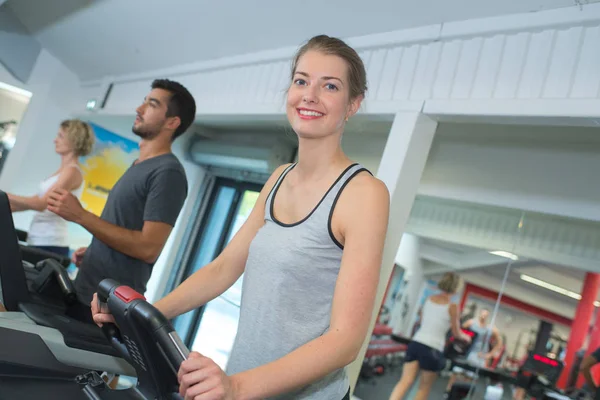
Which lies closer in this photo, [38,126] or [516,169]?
[516,169]

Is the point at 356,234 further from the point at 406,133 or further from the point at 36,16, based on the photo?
the point at 36,16

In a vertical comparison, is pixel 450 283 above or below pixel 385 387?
above

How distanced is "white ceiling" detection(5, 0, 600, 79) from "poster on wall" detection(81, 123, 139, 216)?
0.75 m

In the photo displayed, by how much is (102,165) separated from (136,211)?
3.92 meters

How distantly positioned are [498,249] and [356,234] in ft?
6.05

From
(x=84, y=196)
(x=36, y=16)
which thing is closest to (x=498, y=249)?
(x=84, y=196)

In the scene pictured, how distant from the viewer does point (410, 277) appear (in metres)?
2.79

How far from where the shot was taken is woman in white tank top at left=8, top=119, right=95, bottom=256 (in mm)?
3020

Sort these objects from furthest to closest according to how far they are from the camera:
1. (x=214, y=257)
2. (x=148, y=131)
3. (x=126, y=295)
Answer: (x=214, y=257) < (x=148, y=131) < (x=126, y=295)

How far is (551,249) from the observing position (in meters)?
2.44

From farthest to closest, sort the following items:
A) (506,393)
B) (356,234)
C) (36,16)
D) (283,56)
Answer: (36,16), (283,56), (506,393), (356,234)

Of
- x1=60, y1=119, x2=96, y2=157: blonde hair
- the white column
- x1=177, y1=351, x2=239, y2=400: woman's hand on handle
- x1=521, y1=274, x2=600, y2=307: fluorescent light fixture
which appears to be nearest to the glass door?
x1=60, y1=119, x2=96, y2=157: blonde hair

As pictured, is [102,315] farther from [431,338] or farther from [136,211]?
[431,338]

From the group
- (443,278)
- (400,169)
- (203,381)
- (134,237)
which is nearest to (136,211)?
(134,237)
